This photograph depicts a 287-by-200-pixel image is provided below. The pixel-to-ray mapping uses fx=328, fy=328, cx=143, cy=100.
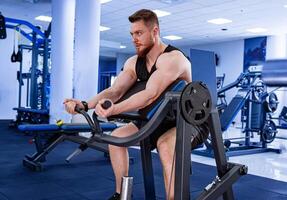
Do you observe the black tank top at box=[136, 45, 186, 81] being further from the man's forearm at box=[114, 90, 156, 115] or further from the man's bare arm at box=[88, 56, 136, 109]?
the man's forearm at box=[114, 90, 156, 115]

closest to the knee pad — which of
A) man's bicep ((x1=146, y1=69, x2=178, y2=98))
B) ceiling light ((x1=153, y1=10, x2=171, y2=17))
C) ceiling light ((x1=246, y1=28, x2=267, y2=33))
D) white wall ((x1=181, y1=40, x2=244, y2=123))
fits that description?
man's bicep ((x1=146, y1=69, x2=178, y2=98))

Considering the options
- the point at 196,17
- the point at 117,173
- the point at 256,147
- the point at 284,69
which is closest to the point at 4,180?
the point at 117,173

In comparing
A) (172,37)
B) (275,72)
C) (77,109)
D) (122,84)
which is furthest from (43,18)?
(275,72)

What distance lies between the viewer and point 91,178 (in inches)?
126

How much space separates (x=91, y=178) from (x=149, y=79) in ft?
6.14

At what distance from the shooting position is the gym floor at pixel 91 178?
2695mm

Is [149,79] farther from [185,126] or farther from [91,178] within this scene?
[91,178]

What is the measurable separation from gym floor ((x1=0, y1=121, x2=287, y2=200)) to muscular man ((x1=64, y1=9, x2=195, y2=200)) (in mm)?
996

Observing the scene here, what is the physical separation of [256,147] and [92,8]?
12.1 feet

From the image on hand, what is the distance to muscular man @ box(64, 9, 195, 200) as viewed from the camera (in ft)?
5.17

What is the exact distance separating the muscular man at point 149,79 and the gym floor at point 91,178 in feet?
3.27

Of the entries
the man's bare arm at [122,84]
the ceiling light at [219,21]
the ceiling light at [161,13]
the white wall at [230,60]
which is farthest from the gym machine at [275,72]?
the white wall at [230,60]

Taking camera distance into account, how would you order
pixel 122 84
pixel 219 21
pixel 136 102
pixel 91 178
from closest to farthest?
1. pixel 136 102
2. pixel 122 84
3. pixel 91 178
4. pixel 219 21

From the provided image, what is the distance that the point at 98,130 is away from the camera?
1.46 meters
